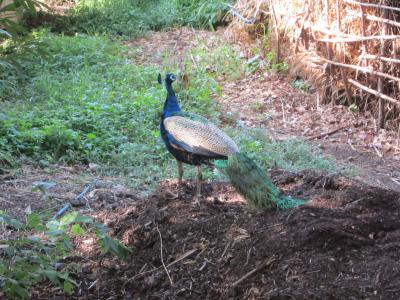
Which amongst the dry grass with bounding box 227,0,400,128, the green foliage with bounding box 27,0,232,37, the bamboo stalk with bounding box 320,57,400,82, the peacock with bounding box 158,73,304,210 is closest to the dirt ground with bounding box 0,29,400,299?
the peacock with bounding box 158,73,304,210

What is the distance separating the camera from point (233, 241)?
394cm

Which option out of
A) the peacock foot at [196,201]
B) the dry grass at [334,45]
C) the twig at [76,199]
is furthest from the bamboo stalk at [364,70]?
the peacock foot at [196,201]

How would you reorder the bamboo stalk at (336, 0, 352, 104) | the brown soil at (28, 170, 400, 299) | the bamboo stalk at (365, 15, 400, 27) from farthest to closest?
the bamboo stalk at (336, 0, 352, 104) < the bamboo stalk at (365, 15, 400, 27) < the brown soil at (28, 170, 400, 299)

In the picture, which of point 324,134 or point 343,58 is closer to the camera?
point 324,134

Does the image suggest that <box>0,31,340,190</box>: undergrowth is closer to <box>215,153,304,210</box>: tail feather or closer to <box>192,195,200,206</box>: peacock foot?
<box>192,195,200,206</box>: peacock foot

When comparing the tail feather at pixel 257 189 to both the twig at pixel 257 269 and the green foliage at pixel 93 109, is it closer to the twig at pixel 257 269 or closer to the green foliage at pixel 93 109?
the twig at pixel 257 269

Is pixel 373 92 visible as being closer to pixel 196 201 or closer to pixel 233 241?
pixel 196 201

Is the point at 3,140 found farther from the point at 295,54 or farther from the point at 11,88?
the point at 295,54

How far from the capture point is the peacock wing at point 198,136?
4566 mm

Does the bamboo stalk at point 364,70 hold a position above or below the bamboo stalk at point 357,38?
below

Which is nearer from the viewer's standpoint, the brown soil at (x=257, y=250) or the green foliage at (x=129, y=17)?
the brown soil at (x=257, y=250)

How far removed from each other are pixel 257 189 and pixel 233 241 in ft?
1.27

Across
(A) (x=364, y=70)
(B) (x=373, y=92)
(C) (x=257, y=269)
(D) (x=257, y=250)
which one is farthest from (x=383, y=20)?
(C) (x=257, y=269)

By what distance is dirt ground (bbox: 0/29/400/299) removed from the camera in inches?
135
